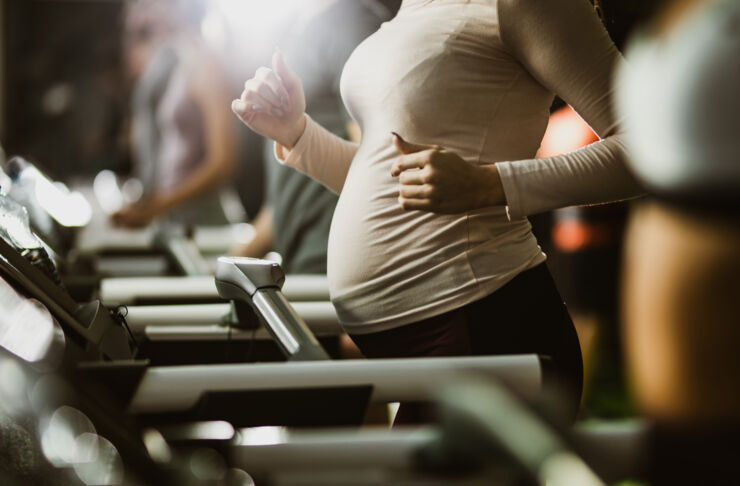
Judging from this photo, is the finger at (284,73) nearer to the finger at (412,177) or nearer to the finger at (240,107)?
the finger at (240,107)

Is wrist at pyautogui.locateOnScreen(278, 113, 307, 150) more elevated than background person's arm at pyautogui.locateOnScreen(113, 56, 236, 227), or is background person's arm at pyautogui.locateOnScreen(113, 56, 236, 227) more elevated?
background person's arm at pyautogui.locateOnScreen(113, 56, 236, 227)

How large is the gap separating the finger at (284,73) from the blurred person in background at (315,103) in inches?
15.2

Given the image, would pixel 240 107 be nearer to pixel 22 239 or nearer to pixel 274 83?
pixel 274 83

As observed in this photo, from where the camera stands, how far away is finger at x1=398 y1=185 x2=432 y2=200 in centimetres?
93

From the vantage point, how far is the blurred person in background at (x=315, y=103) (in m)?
1.59

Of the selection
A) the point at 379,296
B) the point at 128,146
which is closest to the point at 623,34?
the point at 379,296

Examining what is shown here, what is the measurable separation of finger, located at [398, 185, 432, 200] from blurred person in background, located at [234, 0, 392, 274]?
2.14 feet

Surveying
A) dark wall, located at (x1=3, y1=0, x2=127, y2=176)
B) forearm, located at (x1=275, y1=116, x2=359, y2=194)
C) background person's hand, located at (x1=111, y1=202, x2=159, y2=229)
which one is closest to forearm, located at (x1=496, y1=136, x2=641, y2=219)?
forearm, located at (x1=275, y1=116, x2=359, y2=194)

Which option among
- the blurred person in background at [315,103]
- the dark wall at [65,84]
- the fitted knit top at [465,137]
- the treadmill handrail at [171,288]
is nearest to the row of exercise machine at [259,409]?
the fitted knit top at [465,137]

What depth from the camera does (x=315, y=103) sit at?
1785 mm

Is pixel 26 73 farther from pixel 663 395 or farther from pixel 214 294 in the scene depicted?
pixel 663 395

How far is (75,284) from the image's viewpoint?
1.72 m

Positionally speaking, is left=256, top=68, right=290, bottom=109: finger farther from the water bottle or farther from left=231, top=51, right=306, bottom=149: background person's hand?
the water bottle

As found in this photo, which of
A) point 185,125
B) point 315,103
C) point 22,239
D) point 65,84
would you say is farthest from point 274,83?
point 65,84
